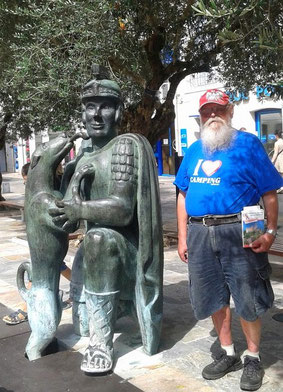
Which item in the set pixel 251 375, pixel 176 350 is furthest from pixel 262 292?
pixel 176 350

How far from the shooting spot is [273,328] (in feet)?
13.4

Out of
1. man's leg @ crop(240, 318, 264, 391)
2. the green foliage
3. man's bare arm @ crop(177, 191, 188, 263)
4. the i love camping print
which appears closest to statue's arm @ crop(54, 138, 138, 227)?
man's bare arm @ crop(177, 191, 188, 263)

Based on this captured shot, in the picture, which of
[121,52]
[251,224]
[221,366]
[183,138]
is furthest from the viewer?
[183,138]

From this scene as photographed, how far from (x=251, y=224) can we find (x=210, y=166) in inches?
17.1

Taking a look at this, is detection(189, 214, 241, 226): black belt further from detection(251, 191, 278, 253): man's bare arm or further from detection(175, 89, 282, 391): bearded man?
detection(251, 191, 278, 253): man's bare arm

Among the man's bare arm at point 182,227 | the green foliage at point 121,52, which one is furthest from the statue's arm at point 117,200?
the green foliage at point 121,52

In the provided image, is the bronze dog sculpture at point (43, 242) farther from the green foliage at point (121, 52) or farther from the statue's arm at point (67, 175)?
the green foliage at point (121, 52)

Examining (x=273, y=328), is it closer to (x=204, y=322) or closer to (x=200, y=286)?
(x=204, y=322)

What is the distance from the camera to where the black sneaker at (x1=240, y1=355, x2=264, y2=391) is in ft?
9.78

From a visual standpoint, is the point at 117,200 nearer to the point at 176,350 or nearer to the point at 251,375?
the point at 176,350

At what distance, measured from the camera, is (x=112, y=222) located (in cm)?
329

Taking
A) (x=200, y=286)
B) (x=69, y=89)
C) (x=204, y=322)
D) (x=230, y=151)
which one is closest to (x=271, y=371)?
(x=200, y=286)

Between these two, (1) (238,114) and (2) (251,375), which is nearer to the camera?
(2) (251,375)

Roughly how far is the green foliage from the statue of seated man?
1.88 meters
